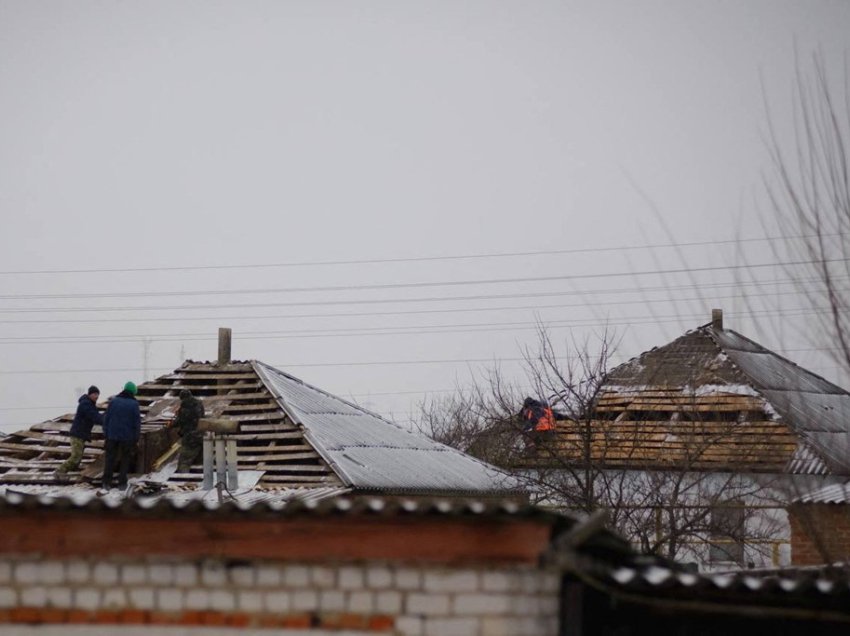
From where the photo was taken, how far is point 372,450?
23.6m

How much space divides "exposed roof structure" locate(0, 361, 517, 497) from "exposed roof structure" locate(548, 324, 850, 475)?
405 centimetres

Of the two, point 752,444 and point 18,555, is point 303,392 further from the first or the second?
point 18,555

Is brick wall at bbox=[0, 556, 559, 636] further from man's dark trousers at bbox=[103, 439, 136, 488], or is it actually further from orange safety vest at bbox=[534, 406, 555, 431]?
orange safety vest at bbox=[534, 406, 555, 431]

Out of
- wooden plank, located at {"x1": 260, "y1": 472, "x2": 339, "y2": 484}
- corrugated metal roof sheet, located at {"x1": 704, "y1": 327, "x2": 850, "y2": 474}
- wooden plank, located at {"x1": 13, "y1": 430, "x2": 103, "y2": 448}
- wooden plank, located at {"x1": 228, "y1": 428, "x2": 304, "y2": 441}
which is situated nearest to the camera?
wooden plank, located at {"x1": 260, "y1": 472, "x2": 339, "y2": 484}

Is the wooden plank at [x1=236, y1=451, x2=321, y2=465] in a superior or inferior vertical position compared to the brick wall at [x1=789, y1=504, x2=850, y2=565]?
superior

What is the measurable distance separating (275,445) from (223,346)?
4.14 m

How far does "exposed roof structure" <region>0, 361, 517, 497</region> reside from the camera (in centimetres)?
2088

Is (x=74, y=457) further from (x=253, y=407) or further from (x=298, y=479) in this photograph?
(x=298, y=479)

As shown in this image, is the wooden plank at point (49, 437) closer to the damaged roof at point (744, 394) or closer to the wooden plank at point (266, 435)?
the wooden plank at point (266, 435)

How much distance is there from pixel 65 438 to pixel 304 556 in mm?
16679

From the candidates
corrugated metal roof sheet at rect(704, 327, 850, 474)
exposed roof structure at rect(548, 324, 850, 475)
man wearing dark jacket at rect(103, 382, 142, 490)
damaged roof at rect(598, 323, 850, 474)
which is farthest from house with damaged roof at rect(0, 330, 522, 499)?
corrugated metal roof sheet at rect(704, 327, 850, 474)

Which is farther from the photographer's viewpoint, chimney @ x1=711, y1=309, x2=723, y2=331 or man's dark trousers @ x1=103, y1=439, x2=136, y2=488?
chimney @ x1=711, y1=309, x2=723, y2=331

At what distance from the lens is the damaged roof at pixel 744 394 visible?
30578mm

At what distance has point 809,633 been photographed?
8570 mm
